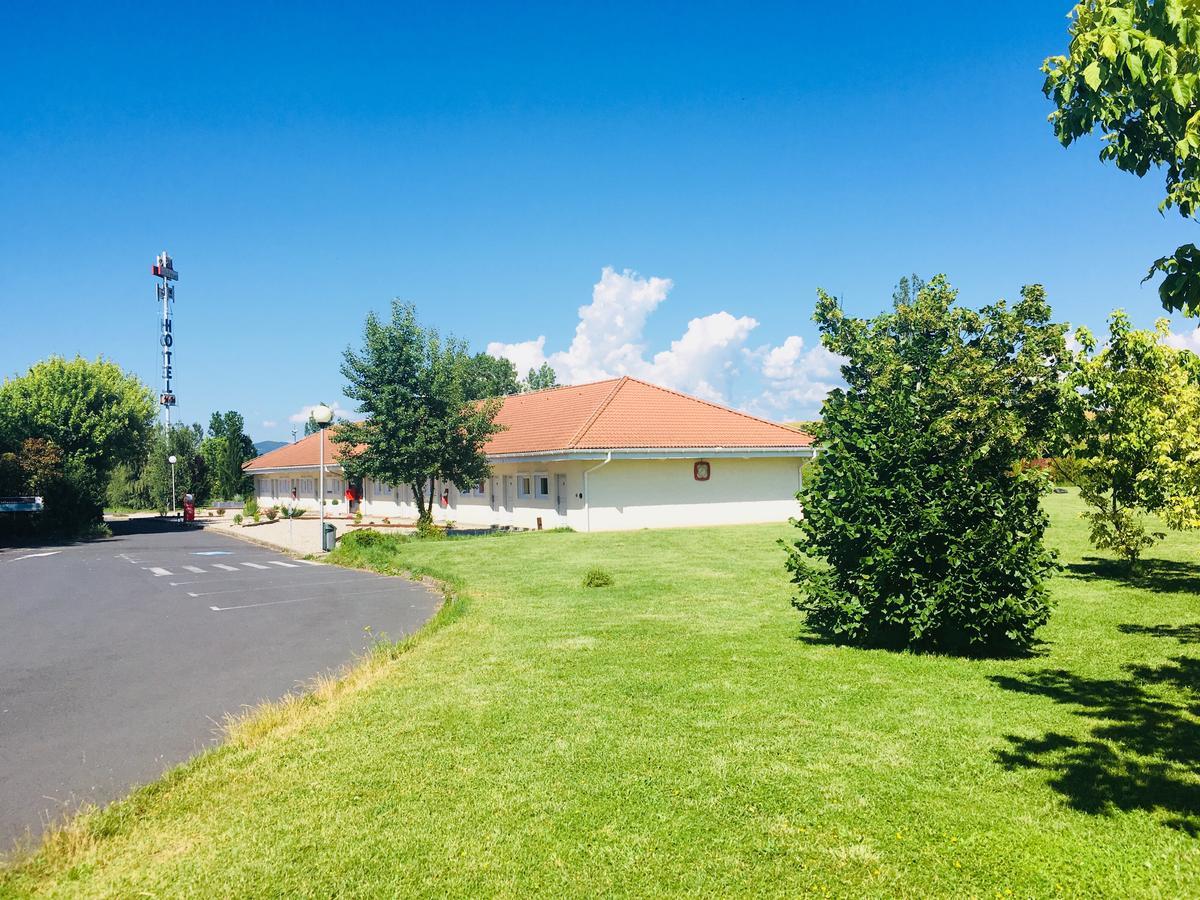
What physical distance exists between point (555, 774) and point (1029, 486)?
6.45 meters

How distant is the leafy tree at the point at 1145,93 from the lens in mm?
4391

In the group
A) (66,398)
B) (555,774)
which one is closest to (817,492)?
(555,774)

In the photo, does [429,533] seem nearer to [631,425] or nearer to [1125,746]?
[631,425]

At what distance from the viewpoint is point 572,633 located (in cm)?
1107

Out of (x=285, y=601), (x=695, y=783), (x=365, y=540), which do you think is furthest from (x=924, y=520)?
(x=365, y=540)

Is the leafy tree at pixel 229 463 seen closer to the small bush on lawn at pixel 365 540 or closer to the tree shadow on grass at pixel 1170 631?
the small bush on lawn at pixel 365 540

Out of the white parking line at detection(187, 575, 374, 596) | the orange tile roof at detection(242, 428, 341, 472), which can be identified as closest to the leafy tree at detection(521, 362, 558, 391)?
the orange tile roof at detection(242, 428, 341, 472)

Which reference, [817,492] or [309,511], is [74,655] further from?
[309,511]

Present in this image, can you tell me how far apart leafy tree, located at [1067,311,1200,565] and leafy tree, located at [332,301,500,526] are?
20169 mm

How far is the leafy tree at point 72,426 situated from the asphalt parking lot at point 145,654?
16.7m

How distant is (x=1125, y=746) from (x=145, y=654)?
12.0 m

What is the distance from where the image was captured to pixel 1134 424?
14039 millimetres

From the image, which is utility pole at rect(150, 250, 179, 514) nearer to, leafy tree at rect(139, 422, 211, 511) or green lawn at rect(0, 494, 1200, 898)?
leafy tree at rect(139, 422, 211, 511)

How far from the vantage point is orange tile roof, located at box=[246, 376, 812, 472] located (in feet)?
102
